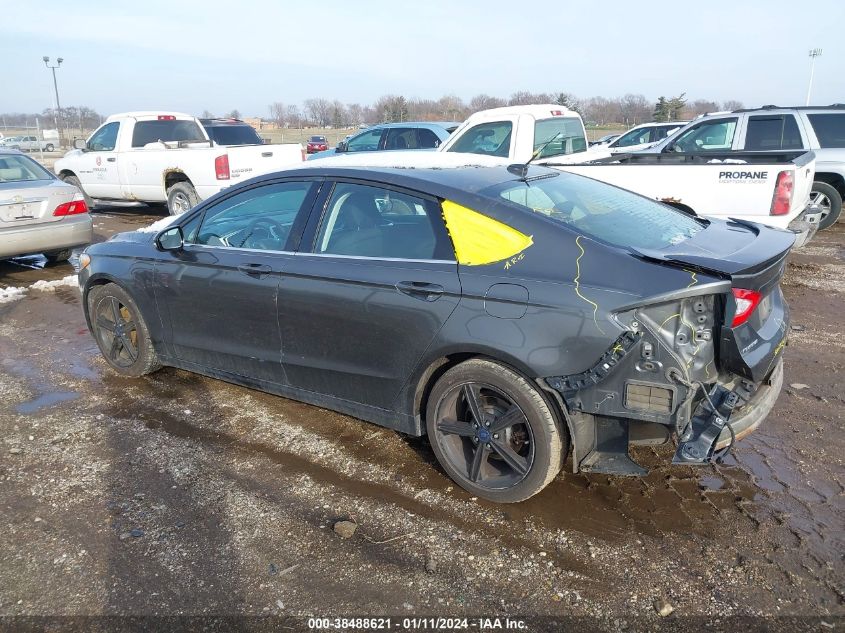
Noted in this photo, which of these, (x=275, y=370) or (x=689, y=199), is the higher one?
(x=689, y=199)

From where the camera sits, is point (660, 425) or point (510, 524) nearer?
point (660, 425)

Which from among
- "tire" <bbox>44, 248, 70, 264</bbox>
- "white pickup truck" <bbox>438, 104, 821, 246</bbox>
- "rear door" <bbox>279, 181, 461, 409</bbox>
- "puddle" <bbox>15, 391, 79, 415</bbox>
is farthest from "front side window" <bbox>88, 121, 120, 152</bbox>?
"rear door" <bbox>279, 181, 461, 409</bbox>

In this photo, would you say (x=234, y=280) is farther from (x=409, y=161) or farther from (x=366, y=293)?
(x=409, y=161)

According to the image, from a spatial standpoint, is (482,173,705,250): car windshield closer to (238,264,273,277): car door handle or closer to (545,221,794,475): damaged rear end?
(545,221,794,475): damaged rear end

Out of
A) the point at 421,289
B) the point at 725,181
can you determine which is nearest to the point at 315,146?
the point at 725,181

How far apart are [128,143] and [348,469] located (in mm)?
10658

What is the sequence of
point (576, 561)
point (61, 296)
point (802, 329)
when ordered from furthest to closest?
point (61, 296)
point (802, 329)
point (576, 561)

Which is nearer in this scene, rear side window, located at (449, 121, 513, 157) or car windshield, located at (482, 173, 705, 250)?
car windshield, located at (482, 173, 705, 250)

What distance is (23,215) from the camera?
8.05 m

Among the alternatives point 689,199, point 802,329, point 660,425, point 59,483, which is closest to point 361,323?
point 660,425

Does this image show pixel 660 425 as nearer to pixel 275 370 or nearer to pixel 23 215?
pixel 275 370

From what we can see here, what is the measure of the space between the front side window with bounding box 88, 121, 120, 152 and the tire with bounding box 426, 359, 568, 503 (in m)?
11.4

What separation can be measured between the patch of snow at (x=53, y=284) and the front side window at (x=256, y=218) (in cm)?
460

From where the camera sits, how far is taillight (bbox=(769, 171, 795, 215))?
6359mm
